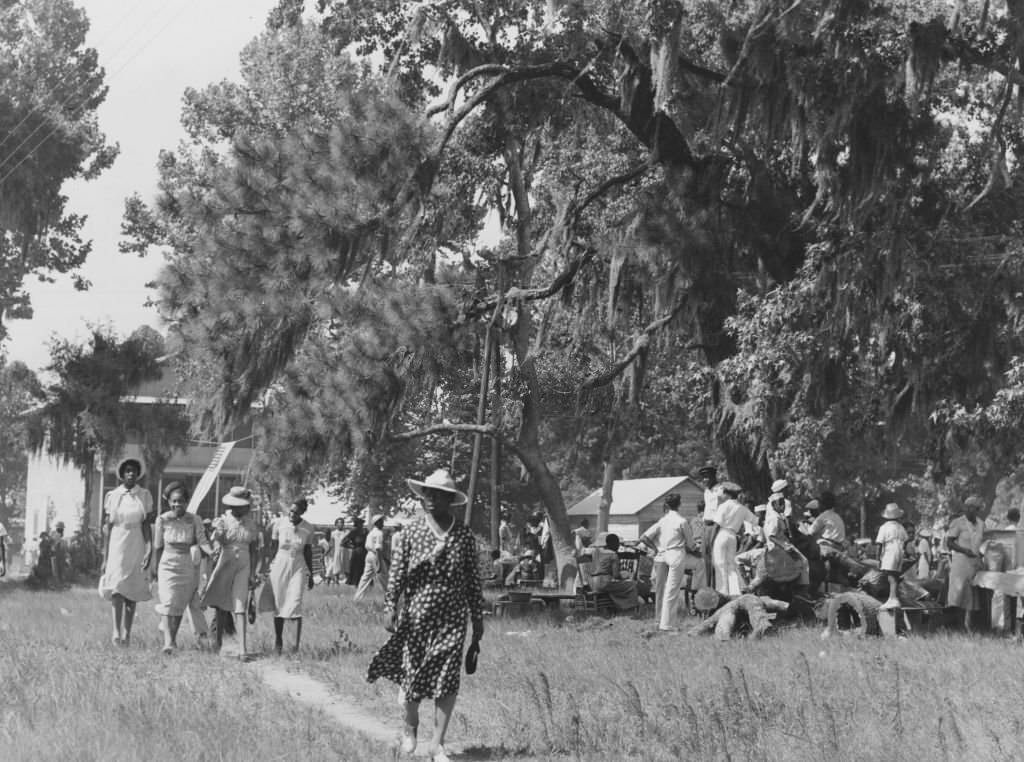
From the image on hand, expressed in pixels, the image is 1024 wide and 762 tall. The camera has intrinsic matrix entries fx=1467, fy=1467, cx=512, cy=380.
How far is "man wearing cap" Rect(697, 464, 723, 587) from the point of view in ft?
58.9

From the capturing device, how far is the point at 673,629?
1675cm

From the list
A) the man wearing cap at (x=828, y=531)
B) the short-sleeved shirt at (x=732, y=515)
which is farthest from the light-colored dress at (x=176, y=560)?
the man wearing cap at (x=828, y=531)

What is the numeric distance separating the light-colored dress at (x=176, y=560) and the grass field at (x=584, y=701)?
0.53m

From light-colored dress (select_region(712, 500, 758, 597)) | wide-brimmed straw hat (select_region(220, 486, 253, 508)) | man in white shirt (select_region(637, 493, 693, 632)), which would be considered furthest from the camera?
man in white shirt (select_region(637, 493, 693, 632))

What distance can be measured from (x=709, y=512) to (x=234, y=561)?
632 centimetres

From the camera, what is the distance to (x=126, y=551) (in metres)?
14.6

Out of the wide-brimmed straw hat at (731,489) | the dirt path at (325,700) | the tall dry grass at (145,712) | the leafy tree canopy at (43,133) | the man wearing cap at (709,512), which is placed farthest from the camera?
the leafy tree canopy at (43,133)

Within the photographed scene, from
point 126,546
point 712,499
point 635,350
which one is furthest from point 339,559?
point 126,546

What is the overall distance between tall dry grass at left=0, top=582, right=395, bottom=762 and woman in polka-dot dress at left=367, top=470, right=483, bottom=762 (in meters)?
0.44

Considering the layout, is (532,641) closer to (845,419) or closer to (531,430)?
(845,419)

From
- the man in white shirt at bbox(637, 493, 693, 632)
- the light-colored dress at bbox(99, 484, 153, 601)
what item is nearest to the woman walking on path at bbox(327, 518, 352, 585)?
the man in white shirt at bbox(637, 493, 693, 632)

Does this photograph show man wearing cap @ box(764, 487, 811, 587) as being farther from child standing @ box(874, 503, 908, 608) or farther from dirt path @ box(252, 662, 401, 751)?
dirt path @ box(252, 662, 401, 751)

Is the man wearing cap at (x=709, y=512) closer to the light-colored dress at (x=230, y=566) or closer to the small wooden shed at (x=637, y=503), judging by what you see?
the light-colored dress at (x=230, y=566)

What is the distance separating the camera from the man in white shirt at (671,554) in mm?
16781
